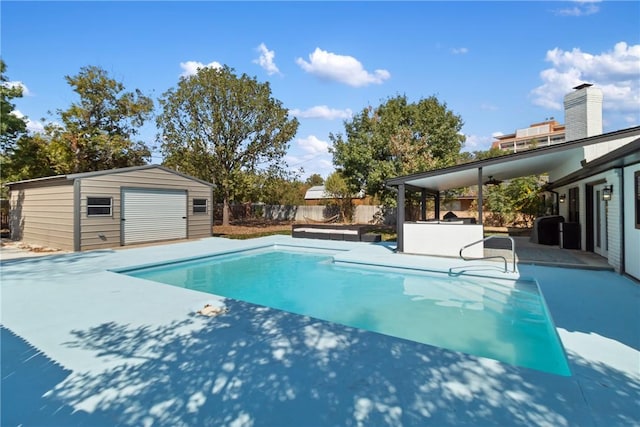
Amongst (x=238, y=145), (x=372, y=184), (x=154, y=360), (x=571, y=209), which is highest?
(x=238, y=145)

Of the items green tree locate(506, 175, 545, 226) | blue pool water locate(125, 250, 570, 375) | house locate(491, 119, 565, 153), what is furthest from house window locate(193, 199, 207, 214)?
house locate(491, 119, 565, 153)

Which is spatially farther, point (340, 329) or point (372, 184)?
point (372, 184)

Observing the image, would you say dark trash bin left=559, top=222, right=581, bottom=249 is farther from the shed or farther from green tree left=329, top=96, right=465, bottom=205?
the shed

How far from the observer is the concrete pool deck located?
2.47 metres

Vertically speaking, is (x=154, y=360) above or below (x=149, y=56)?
below

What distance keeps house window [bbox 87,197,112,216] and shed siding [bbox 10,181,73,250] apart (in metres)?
0.51

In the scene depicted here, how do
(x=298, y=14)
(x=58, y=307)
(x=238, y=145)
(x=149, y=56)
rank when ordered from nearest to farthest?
(x=58, y=307) < (x=298, y=14) < (x=149, y=56) < (x=238, y=145)

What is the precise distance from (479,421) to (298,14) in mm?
12034

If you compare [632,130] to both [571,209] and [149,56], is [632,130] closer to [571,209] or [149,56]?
[571,209]

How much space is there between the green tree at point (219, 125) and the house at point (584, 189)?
37.4 ft

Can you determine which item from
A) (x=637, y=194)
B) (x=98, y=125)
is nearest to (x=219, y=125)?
(x=98, y=125)

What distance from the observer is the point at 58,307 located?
16.8ft

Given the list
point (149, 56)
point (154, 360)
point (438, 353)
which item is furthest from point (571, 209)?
point (149, 56)

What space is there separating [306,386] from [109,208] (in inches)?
461
